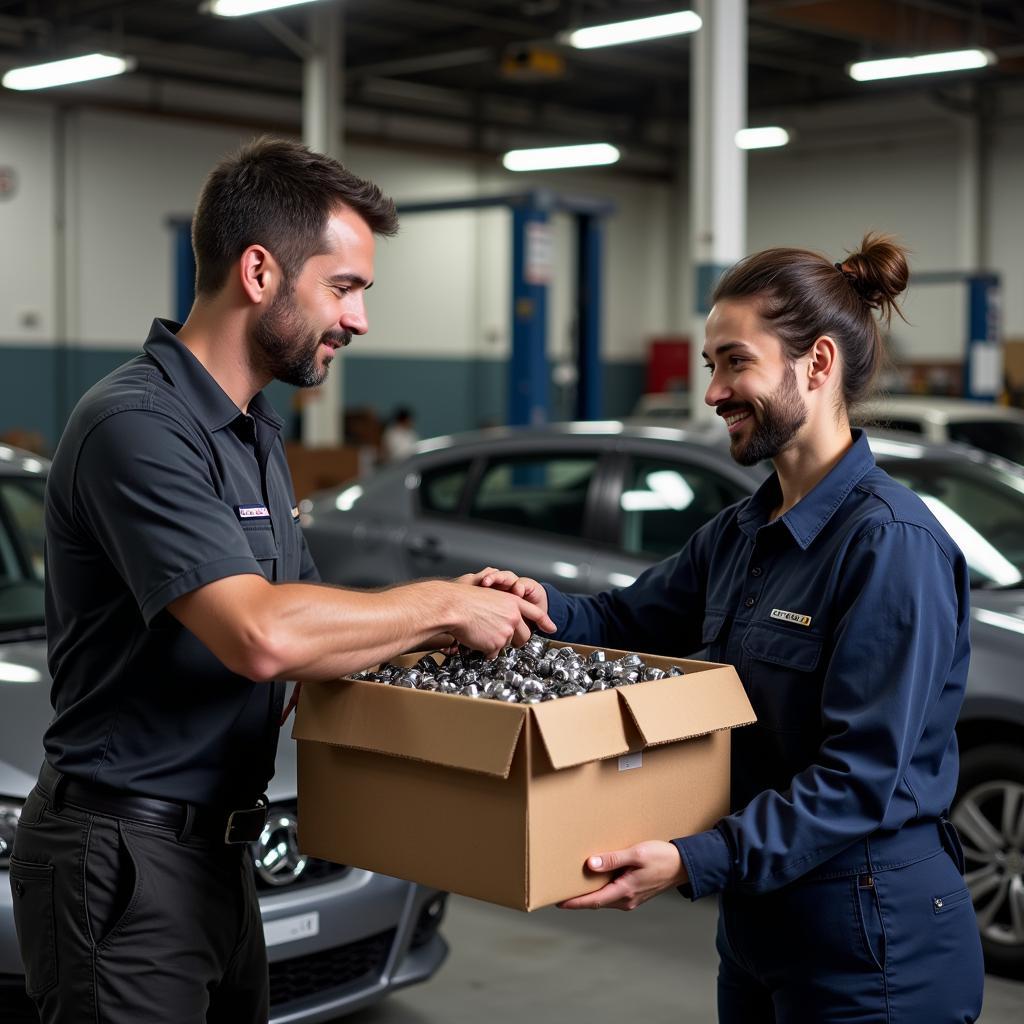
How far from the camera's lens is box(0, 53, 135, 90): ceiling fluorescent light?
12539mm

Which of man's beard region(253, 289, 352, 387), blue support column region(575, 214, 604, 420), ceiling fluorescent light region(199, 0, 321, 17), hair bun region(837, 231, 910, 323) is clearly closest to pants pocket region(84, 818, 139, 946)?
man's beard region(253, 289, 352, 387)

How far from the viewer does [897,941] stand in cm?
192

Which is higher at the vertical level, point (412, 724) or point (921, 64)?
point (921, 64)

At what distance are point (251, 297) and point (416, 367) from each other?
17.6 meters

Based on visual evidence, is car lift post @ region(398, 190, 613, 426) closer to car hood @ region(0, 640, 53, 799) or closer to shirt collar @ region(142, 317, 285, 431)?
car hood @ region(0, 640, 53, 799)

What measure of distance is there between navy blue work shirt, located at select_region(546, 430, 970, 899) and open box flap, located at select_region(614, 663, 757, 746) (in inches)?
3.7

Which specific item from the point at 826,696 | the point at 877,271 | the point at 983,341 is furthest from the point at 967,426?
the point at 826,696

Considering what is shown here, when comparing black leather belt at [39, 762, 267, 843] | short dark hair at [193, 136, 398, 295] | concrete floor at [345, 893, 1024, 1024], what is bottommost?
concrete floor at [345, 893, 1024, 1024]

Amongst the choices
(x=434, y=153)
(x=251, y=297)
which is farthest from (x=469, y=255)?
(x=251, y=297)

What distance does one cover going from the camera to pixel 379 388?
752 inches

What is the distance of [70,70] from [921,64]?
25.1 feet

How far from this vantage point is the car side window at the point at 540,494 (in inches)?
212

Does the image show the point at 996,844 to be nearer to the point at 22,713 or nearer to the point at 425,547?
the point at 425,547

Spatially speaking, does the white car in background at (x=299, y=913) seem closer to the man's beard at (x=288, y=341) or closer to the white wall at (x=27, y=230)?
the man's beard at (x=288, y=341)
